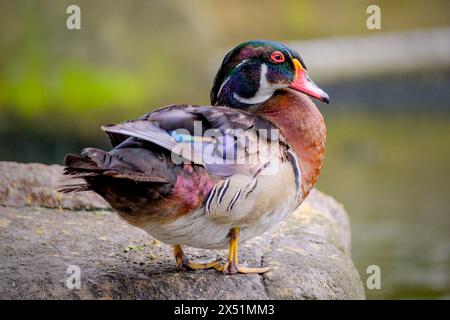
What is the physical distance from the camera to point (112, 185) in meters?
2.40

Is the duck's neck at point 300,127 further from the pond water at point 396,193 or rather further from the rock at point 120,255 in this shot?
the pond water at point 396,193

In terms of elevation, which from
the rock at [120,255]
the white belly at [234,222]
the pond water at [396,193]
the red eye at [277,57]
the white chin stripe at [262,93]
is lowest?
the pond water at [396,193]

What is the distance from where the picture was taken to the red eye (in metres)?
2.81

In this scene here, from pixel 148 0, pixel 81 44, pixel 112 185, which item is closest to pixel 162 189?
pixel 112 185

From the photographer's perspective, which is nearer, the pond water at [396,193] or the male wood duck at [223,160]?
the male wood duck at [223,160]

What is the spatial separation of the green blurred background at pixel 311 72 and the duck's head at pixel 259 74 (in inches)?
85.8

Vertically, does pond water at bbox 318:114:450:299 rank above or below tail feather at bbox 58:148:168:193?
below

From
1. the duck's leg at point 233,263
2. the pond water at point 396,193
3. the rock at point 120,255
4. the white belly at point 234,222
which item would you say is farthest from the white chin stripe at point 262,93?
the pond water at point 396,193

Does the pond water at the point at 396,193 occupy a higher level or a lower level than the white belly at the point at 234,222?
lower

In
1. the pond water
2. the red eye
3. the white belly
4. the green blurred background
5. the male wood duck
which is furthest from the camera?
the green blurred background

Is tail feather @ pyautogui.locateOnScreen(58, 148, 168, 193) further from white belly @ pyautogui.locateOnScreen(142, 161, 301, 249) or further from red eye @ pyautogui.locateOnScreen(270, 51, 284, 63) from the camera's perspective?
red eye @ pyautogui.locateOnScreen(270, 51, 284, 63)

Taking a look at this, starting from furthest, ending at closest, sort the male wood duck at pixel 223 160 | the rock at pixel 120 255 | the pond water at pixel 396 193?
1. the pond water at pixel 396 193
2. the rock at pixel 120 255
3. the male wood duck at pixel 223 160

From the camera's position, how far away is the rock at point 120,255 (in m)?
2.66

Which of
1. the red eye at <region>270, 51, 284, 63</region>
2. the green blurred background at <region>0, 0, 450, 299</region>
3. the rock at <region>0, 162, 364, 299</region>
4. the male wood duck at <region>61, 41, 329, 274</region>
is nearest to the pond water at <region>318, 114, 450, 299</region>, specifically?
the green blurred background at <region>0, 0, 450, 299</region>
